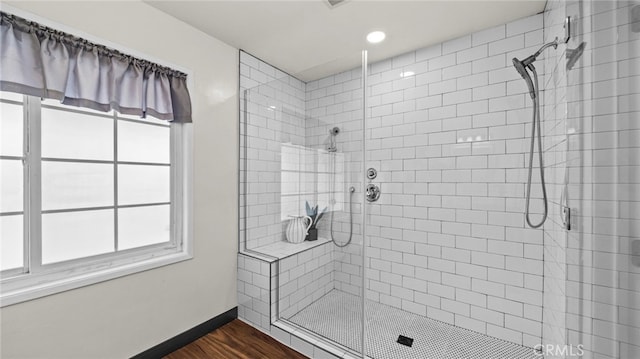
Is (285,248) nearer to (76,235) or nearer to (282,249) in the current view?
(282,249)

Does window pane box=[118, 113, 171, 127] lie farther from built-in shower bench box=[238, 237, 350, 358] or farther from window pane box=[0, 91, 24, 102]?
built-in shower bench box=[238, 237, 350, 358]

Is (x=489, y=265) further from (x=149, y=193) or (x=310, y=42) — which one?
(x=149, y=193)

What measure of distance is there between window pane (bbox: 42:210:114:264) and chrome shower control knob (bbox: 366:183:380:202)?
209 centimetres

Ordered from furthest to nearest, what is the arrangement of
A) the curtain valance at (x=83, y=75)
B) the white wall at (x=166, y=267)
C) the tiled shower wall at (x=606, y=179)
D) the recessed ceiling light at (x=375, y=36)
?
1. the recessed ceiling light at (x=375, y=36)
2. the white wall at (x=166, y=267)
3. the curtain valance at (x=83, y=75)
4. the tiled shower wall at (x=606, y=179)

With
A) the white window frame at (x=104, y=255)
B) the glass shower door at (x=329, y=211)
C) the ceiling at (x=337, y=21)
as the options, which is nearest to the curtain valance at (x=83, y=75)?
the white window frame at (x=104, y=255)

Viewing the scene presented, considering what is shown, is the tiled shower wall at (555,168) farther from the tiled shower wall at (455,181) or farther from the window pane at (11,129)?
the window pane at (11,129)

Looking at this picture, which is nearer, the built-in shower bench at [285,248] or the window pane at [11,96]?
the window pane at [11,96]

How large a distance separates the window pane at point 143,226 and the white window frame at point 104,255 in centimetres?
4

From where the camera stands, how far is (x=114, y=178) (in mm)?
1704

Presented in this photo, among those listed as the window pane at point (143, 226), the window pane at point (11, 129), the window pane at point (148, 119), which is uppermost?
the window pane at point (148, 119)

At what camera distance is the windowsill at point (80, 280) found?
1272mm

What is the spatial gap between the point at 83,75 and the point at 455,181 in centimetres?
269

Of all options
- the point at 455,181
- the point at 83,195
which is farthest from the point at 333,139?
the point at 83,195

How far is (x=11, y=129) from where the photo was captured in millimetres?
1338
